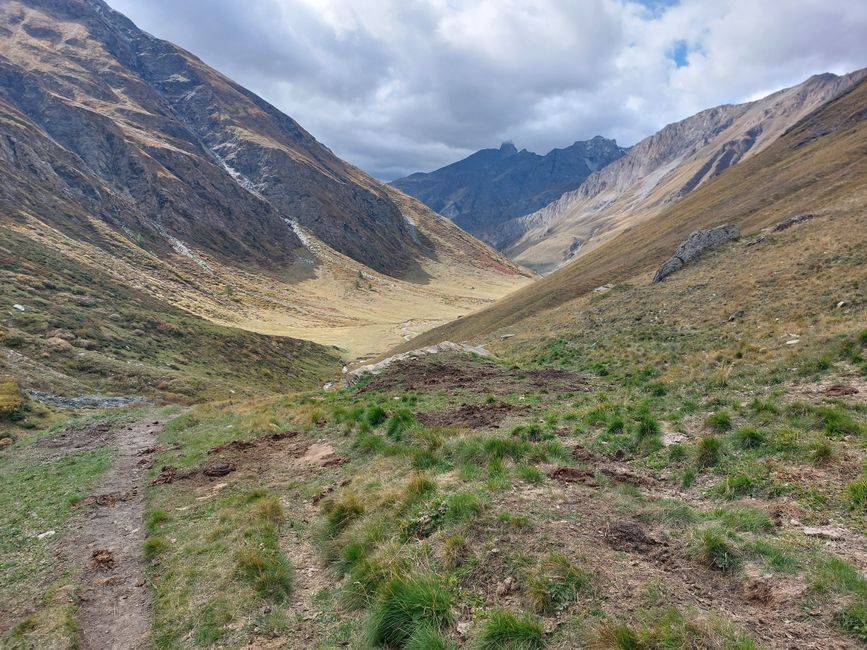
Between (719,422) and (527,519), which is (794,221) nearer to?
(719,422)

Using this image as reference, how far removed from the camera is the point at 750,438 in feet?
29.8

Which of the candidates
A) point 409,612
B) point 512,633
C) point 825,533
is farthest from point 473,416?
point 512,633

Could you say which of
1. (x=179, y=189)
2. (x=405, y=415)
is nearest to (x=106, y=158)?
(x=179, y=189)

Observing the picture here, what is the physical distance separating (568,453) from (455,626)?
18.2ft

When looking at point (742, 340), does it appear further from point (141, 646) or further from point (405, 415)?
point (141, 646)

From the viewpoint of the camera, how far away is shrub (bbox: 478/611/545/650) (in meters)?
4.92

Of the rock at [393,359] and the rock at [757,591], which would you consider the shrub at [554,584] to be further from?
the rock at [393,359]

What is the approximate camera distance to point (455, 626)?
546 cm

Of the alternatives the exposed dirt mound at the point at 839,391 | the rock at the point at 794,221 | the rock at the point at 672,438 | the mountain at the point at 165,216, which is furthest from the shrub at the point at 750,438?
the mountain at the point at 165,216

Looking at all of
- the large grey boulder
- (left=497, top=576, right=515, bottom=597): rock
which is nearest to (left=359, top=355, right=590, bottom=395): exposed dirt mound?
(left=497, top=576, right=515, bottom=597): rock

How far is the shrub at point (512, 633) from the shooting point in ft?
16.1

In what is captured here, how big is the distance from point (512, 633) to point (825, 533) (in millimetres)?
4709

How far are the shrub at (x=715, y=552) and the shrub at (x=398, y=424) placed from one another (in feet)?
26.9

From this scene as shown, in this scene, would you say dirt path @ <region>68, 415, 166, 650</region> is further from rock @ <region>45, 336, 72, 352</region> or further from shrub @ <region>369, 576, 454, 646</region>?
rock @ <region>45, 336, 72, 352</region>
